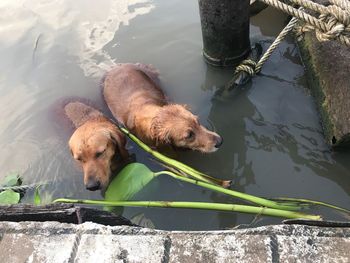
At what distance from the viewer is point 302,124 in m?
4.56

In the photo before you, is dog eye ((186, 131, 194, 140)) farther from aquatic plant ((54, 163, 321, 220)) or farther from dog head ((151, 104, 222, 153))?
aquatic plant ((54, 163, 321, 220))

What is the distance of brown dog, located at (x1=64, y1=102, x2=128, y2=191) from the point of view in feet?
13.6

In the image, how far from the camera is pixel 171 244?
2285mm

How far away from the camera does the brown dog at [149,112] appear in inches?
171

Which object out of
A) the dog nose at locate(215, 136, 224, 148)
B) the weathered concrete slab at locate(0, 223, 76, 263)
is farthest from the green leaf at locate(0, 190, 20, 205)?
the dog nose at locate(215, 136, 224, 148)

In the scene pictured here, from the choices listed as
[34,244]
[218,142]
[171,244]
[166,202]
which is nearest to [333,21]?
[218,142]

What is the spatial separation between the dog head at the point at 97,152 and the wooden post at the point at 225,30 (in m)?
1.76

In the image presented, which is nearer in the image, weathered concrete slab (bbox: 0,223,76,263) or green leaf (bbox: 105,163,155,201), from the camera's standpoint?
weathered concrete slab (bbox: 0,223,76,263)

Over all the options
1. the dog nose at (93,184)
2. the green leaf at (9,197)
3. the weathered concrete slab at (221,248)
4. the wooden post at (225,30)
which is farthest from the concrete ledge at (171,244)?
the wooden post at (225,30)

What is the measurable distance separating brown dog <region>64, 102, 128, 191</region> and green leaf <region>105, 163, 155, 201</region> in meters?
0.43

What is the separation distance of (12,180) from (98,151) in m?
1.13

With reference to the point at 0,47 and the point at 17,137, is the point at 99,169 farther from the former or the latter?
the point at 0,47

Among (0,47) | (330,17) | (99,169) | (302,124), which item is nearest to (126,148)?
(99,169)

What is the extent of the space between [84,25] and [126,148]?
311cm
